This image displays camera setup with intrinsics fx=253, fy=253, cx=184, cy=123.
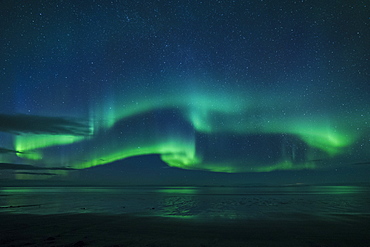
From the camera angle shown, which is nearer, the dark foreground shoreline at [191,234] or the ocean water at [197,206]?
the dark foreground shoreline at [191,234]

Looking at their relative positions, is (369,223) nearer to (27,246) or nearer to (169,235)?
(169,235)

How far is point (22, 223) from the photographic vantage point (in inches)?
643

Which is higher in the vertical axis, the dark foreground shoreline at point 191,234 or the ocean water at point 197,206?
the dark foreground shoreline at point 191,234

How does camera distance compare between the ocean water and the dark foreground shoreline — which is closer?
the dark foreground shoreline

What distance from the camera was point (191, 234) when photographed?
13125mm

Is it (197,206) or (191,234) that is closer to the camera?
(191,234)

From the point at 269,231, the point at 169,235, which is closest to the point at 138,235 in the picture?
the point at 169,235

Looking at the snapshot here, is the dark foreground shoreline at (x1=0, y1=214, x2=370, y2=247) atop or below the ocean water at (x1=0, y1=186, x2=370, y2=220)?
atop

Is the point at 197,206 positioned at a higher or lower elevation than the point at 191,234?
lower

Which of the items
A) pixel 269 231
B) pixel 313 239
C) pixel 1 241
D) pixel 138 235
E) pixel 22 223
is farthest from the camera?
pixel 22 223

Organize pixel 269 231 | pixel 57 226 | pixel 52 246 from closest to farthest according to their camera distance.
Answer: pixel 52 246
pixel 269 231
pixel 57 226

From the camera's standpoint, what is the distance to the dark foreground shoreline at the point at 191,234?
11.1m

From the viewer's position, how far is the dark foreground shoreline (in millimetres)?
11109

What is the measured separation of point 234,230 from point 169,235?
3.84m
